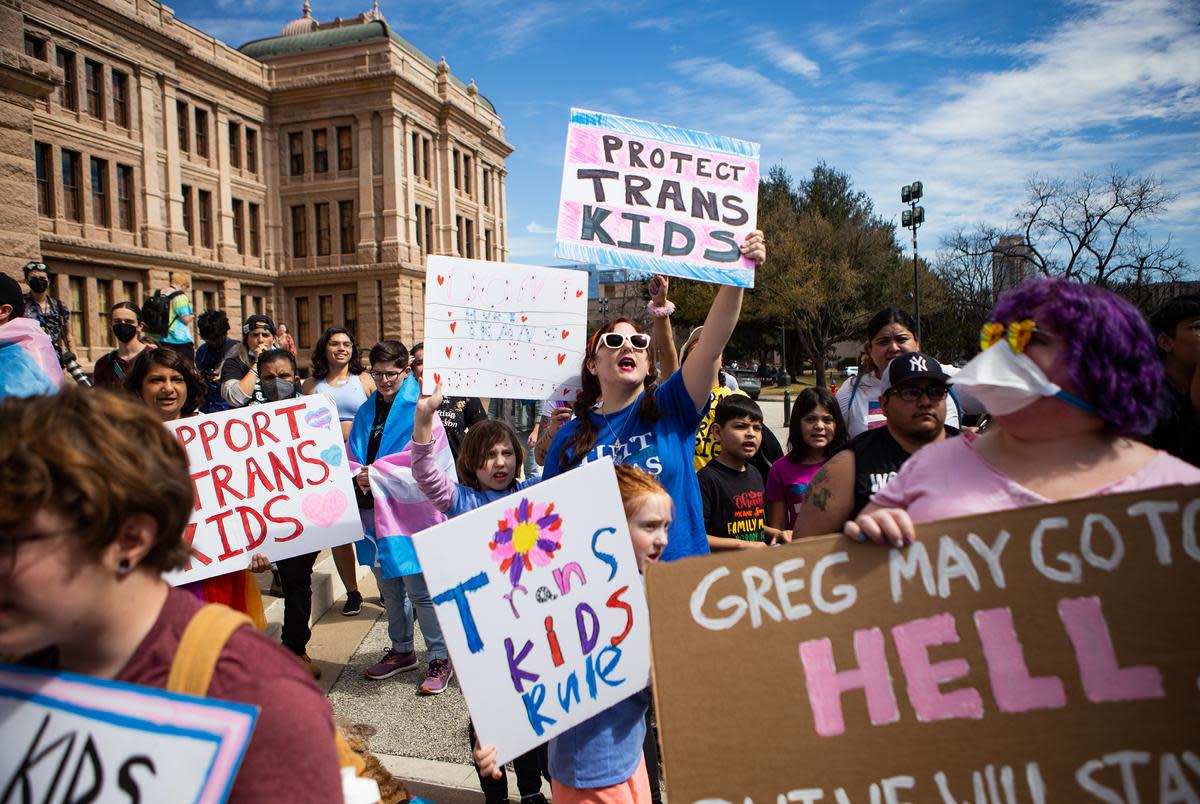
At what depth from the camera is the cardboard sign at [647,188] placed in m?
3.05

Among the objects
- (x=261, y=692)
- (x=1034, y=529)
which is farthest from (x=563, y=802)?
(x=1034, y=529)

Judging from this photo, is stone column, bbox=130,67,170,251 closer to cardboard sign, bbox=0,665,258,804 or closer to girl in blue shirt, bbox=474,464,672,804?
girl in blue shirt, bbox=474,464,672,804

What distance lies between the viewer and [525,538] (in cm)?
203

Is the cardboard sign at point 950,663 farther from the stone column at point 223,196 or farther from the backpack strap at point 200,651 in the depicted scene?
the stone column at point 223,196

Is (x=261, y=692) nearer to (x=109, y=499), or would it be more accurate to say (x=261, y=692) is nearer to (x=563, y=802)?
(x=109, y=499)

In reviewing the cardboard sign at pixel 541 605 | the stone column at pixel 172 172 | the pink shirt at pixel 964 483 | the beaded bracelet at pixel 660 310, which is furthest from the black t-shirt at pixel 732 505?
the stone column at pixel 172 172

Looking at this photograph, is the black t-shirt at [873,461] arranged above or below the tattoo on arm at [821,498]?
above

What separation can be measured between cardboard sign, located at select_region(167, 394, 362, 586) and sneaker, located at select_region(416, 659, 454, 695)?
4.48ft

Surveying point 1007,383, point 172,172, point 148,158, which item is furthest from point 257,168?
point 1007,383

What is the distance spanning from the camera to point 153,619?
113 cm

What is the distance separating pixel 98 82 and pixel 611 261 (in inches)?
1356

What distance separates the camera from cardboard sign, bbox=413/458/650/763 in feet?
6.24

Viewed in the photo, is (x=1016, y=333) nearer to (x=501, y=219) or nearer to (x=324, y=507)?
(x=324, y=507)

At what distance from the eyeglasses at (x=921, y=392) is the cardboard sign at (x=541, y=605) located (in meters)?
1.14
